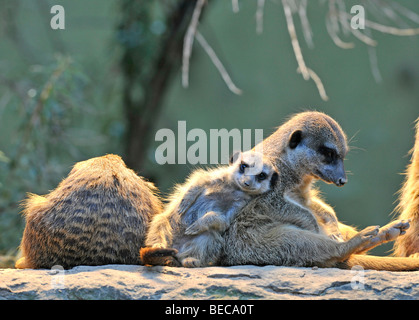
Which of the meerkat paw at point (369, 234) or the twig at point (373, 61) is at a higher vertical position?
the twig at point (373, 61)

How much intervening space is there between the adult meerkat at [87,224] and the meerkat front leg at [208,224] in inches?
13.4

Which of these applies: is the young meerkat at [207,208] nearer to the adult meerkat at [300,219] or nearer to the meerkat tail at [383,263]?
the adult meerkat at [300,219]

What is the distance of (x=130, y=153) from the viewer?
327 inches

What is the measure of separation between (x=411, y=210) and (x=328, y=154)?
79 cm

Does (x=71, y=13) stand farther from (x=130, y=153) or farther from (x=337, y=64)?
(x=337, y=64)

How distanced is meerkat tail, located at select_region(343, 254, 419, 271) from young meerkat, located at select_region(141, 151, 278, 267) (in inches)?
29.0

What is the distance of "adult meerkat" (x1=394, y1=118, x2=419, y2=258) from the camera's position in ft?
14.1

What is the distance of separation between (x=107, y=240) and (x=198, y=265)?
613 millimetres

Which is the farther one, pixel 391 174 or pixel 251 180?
pixel 391 174

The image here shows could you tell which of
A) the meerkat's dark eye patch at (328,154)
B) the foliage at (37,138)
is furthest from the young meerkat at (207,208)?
the foliage at (37,138)

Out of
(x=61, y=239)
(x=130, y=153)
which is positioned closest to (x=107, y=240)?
(x=61, y=239)

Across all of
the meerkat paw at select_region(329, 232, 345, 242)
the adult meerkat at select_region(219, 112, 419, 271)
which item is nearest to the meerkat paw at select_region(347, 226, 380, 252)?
the adult meerkat at select_region(219, 112, 419, 271)

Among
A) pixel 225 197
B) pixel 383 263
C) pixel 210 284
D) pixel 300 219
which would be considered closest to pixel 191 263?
pixel 210 284

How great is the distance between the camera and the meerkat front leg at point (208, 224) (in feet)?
12.5
